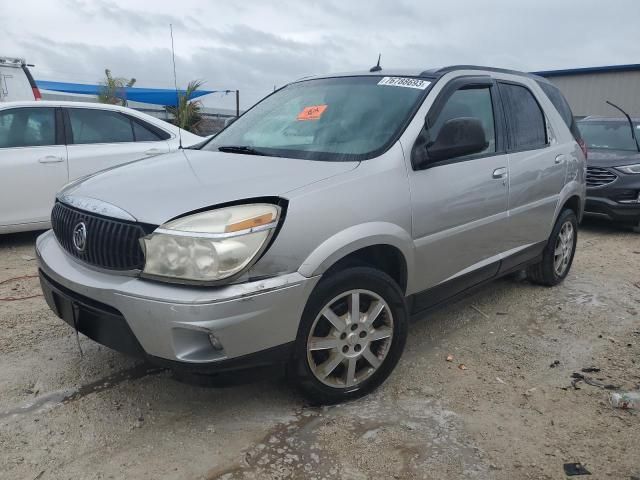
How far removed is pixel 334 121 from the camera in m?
3.22

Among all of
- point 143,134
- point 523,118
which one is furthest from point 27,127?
point 523,118

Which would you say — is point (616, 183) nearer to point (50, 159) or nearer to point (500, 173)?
point (500, 173)

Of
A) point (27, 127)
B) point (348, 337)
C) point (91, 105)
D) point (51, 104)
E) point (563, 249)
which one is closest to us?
point (348, 337)

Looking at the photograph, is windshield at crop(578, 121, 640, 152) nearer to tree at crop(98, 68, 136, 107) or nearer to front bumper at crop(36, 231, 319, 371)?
front bumper at crop(36, 231, 319, 371)

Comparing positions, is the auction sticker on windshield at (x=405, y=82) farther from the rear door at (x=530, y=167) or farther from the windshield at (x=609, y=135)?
the windshield at (x=609, y=135)

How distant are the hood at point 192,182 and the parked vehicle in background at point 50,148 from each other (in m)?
2.80

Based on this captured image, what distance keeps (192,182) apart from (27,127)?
3826mm

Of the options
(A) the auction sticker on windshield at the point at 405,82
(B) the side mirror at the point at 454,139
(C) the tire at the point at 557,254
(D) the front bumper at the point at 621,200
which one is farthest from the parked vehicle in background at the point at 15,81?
(D) the front bumper at the point at 621,200

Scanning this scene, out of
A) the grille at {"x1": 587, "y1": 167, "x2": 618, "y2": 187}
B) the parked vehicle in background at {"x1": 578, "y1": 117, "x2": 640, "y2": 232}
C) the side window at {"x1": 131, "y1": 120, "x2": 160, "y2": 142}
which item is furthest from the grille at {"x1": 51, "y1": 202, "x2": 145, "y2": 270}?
the grille at {"x1": 587, "y1": 167, "x2": 618, "y2": 187}

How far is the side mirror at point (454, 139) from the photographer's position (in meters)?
3.02

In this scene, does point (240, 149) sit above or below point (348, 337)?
above

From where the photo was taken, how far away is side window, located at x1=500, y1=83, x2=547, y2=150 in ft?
12.9

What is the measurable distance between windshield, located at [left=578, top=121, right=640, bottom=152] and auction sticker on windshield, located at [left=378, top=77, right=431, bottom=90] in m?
6.23


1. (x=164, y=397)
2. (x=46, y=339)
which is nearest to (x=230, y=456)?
(x=164, y=397)
